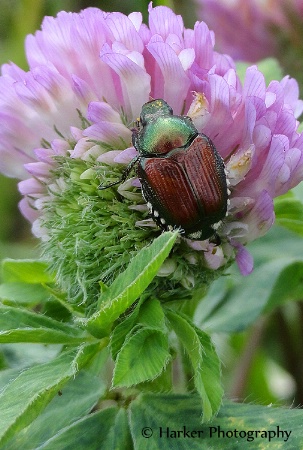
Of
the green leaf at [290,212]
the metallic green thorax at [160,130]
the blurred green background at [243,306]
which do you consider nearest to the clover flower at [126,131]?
the metallic green thorax at [160,130]

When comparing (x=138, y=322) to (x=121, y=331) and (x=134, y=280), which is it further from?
(x=134, y=280)

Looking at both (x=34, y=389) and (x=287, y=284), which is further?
(x=287, y=284)

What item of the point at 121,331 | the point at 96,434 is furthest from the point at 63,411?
the point at 121,331

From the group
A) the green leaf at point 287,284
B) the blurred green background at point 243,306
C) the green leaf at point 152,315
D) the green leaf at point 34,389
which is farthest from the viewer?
the blurred green background at point 243,306

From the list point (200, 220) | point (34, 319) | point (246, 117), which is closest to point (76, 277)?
point (34, 319)

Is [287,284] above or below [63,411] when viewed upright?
below

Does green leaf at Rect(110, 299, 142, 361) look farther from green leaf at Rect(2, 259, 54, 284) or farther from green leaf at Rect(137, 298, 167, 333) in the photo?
green leaf at Rect(2, 259, 54, 284)

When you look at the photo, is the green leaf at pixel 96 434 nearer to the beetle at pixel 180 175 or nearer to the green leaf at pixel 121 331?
the green leaf at pixel 121 331
